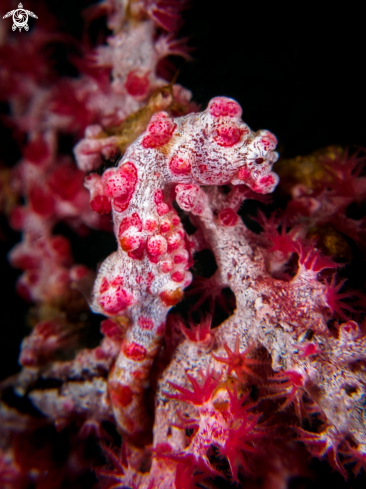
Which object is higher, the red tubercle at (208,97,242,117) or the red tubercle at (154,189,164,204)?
the red tubercle at (208,97,242,117)

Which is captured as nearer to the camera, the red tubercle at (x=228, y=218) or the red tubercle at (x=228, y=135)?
the red tubercle at (x=228, y=135)

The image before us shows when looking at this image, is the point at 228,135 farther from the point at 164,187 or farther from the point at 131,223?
the point at 131,223

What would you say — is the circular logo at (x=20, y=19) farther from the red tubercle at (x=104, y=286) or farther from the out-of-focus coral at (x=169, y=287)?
the red tubercle at (x=104, y=286)

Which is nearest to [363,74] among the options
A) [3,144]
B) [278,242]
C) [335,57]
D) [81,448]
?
[335,57]

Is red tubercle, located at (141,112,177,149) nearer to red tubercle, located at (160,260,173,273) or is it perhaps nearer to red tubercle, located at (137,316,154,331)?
red tubercle, located at (160,260,173,273)

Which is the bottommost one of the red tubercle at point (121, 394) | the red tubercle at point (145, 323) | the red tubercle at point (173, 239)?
the red tubercle at point (121, 394)

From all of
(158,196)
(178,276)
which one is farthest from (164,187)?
(178,276)

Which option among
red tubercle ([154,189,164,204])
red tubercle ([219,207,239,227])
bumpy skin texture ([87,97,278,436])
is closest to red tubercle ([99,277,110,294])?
bumpy skin texture ([87,97,278,436])

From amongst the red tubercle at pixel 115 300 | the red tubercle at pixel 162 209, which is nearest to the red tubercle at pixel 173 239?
the red tubercle at pixel 162 209
